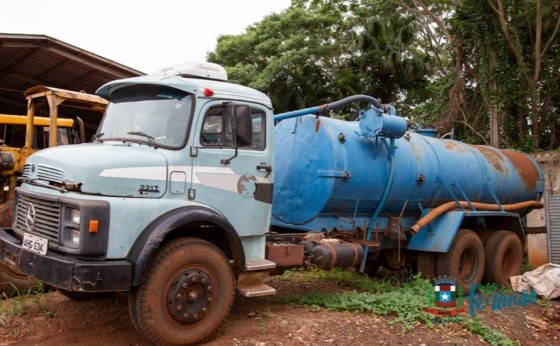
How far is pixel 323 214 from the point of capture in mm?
6945

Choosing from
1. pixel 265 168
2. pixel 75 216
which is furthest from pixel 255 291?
pixel 75 216

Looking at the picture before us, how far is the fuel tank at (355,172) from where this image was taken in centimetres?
684

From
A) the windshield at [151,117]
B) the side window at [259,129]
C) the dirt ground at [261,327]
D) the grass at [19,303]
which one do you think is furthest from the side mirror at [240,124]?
the grass at [19,303]

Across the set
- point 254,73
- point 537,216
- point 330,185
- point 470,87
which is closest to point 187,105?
point 330,185

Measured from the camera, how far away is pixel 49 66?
42.9 ft

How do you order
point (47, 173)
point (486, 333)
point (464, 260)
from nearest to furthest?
1. point (47, 173)
2. point (486, 333)
3. point (464, 260)

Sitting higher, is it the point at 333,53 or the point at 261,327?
the point at 333,53

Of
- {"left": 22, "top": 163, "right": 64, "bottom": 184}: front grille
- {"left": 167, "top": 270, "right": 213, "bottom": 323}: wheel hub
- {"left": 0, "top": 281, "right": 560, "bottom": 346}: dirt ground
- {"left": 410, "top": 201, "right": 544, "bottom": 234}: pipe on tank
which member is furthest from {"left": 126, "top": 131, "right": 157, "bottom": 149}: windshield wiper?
{"left": 410, "top": 201, "right": 544, "bottom": 234}: pipe on tank

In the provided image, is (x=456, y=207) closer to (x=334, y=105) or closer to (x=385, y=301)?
(x=385, y=301)

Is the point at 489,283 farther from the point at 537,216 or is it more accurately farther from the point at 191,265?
the point at 191,265

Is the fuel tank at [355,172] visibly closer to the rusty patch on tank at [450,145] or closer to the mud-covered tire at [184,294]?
the rusty patch on tank at [450,145]

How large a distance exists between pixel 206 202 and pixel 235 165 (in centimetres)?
53

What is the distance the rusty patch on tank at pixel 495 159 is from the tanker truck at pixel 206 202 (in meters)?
1.90

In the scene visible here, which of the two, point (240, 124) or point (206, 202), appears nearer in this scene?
point (206, 202)
